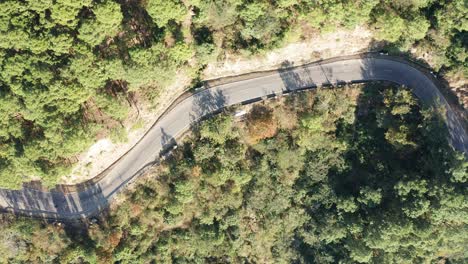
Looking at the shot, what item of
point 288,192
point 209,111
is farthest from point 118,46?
point 288,192

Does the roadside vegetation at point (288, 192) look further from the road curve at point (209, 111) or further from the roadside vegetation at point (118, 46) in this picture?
the roadside vegetation at point (118, 46)

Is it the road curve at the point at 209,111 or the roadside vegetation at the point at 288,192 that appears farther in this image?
the road curve at the point at 209,111

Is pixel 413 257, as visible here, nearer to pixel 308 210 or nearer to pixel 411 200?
pixel 411 200

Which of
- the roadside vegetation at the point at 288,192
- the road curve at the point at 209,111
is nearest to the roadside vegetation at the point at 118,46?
the road curve at the point at 209,111

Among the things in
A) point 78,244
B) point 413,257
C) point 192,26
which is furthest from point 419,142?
point 78,244

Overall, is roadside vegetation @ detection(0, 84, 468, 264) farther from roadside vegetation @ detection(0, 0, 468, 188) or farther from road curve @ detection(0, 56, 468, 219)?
roadside vegetation @ detection(0, 0, 468, 188)

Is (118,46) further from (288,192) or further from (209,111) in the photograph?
(288,192)
